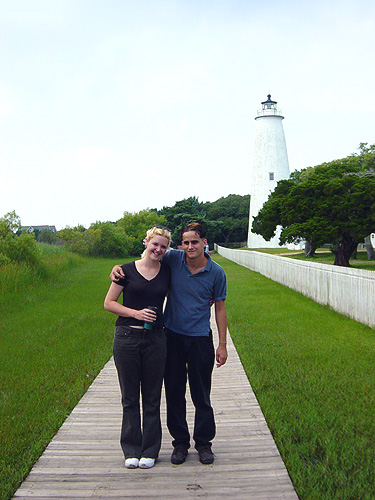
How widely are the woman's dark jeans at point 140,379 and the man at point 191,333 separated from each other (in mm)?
151

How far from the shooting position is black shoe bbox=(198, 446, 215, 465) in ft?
13.9

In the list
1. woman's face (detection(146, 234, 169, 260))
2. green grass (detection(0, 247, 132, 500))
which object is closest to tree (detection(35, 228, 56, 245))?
green grass (detection(0, 247, 132, 500))

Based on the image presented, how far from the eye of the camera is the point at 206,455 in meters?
4.26

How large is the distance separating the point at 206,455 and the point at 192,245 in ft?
5.31

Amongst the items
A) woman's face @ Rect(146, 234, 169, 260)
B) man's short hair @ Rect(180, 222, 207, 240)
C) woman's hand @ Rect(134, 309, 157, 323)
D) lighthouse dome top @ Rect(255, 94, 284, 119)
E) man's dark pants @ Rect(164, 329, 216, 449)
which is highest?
lighthouse dome top @ Rect(255, 94, 284, 119)

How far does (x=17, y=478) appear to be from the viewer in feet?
13.3

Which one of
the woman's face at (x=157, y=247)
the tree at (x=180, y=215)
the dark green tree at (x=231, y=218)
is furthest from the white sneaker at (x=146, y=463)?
the dark green tree at (x=231, y=218)

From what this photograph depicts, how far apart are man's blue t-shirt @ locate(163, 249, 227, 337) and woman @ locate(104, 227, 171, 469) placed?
0.35 ft

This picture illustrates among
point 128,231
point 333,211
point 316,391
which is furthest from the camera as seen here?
point 128,231

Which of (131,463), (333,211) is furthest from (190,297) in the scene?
(333,211)

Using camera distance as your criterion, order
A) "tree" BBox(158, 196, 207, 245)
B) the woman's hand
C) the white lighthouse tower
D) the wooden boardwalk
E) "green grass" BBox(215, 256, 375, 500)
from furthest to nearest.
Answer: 1. "tree" BBox(158, 196, 207, 245)
2. the white lighthouse tower
3. "green grass" BBox(215, 256, 375, 500)
4. the woman's hand
5. the wooden boardwalk

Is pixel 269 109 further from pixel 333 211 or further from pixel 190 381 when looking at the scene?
pixel 190 381

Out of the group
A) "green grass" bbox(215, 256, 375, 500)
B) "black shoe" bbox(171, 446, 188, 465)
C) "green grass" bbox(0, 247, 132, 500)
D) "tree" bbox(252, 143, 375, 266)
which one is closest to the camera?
"green grass" bbox(215, 256, 375, 500)

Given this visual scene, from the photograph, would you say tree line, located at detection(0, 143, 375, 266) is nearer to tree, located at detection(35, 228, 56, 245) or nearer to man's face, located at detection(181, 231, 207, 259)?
tree, located at detection(35, 228, 56, 245)
